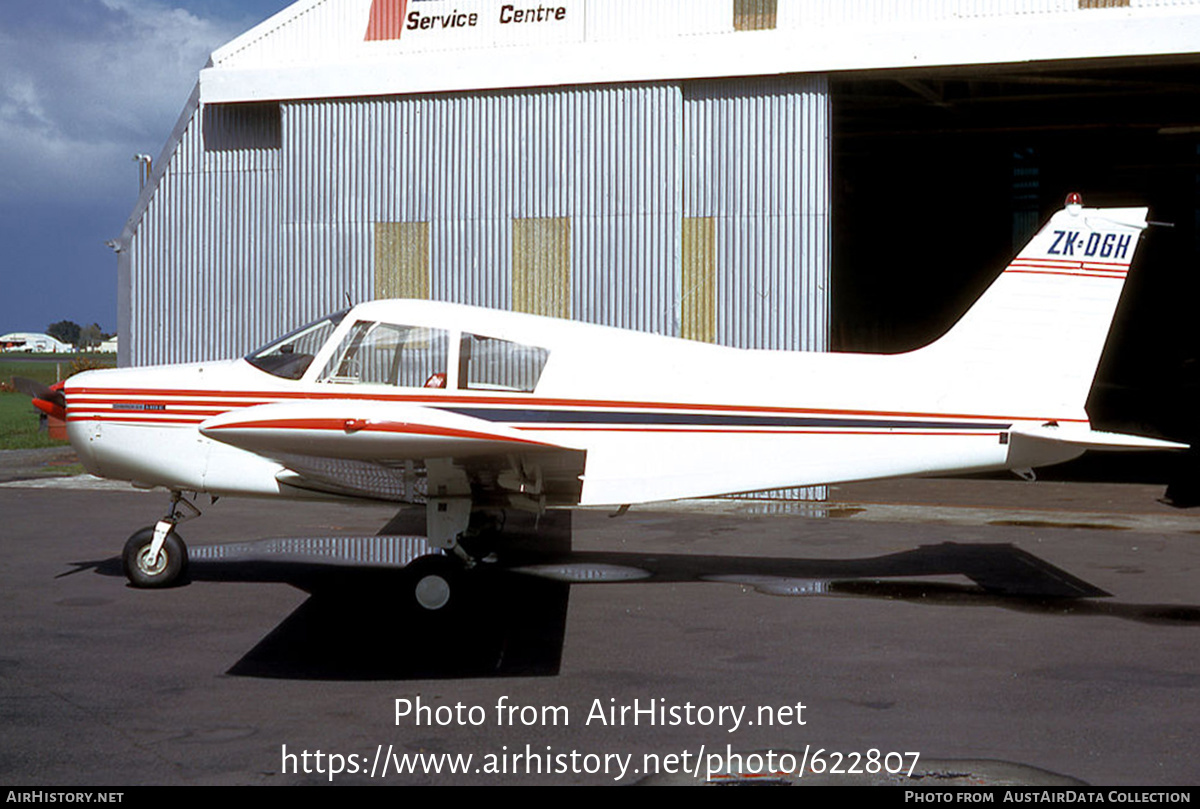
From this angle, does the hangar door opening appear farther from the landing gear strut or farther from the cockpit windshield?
the landing gear strut

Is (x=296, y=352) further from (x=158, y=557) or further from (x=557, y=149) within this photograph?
(x=557, y=149)

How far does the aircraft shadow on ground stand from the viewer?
707cm

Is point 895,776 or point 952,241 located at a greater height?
point 952,241

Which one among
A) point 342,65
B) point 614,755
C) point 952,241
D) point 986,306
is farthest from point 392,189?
point 952,241

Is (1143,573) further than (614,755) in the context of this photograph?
Yes

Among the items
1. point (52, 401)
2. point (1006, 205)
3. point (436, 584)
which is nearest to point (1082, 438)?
point (436, 584)

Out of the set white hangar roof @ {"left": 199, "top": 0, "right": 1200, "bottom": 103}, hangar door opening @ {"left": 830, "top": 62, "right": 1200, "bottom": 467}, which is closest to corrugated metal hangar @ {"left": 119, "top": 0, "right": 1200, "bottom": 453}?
white hangar roof @ {"left": 199, "top": 0, "right": 1200, "bottom": 103}

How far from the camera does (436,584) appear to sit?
7914 millimetres

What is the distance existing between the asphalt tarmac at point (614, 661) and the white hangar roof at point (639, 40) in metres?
6.05

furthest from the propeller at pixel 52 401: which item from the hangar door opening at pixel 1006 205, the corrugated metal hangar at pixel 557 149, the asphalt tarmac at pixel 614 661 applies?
the hangar door opening at pixel 1006 205

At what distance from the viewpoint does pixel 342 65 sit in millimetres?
16594

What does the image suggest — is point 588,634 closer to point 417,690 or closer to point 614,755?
point 417,690

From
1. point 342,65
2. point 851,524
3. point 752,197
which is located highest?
point 342,65

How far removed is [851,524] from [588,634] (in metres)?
6.05
